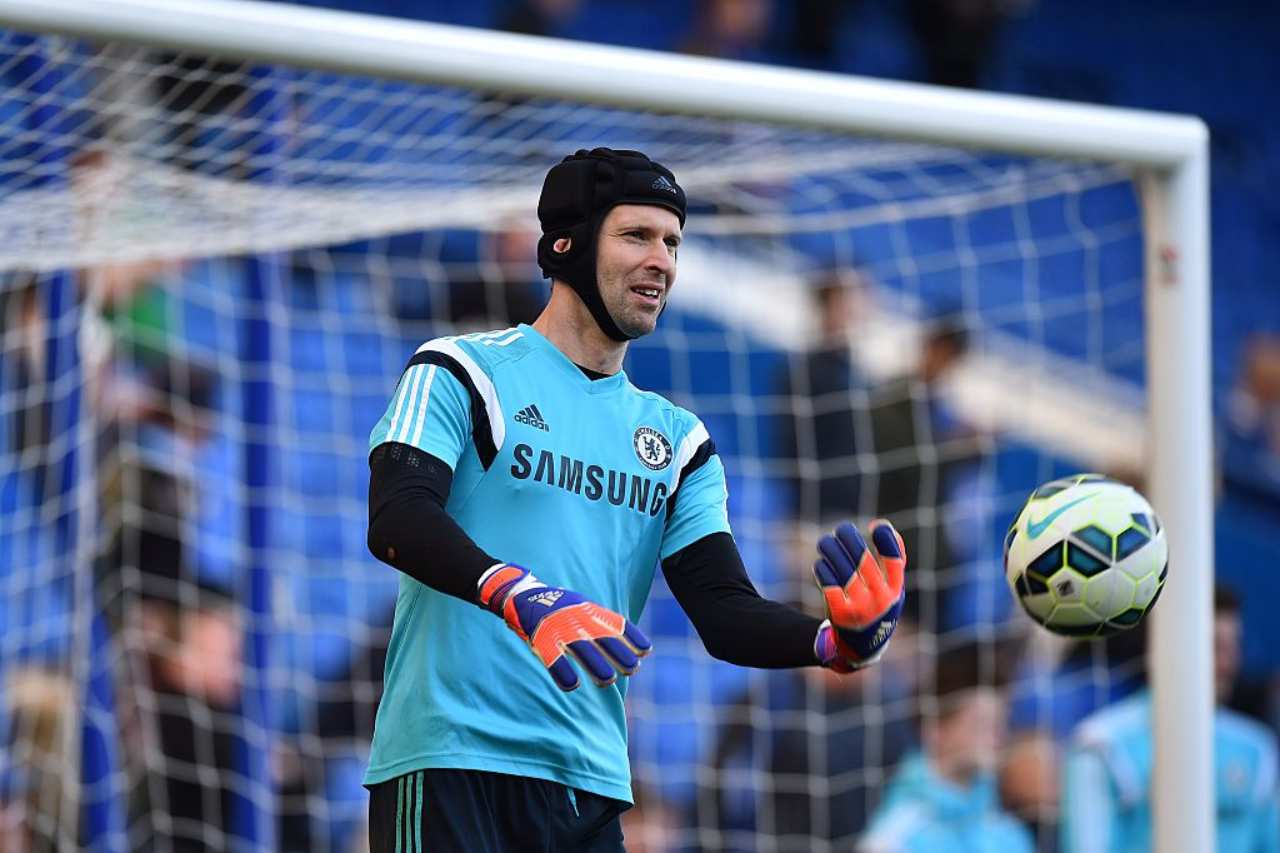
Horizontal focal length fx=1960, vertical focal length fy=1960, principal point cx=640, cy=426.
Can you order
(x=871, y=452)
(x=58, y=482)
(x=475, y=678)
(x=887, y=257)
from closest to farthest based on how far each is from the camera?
(x=475, y=678) < (x=58, y=482) < (x=871, y=452) < (x=887, y=257)

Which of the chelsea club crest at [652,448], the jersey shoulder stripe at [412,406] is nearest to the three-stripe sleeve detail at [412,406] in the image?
the jersey shoulder stripe at [412,406]

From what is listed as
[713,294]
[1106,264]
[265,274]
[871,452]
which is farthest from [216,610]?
[1106,264]

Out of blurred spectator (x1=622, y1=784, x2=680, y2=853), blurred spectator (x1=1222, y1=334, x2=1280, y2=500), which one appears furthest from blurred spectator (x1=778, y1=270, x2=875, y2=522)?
blurred spectator (x1=1222, y1=334, x2=1280, y2=500)

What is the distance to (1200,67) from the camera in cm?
1134

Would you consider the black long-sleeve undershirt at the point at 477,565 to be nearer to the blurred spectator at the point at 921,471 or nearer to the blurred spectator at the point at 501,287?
the blurred spectator at the point at 921,471

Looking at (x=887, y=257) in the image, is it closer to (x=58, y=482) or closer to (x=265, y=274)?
(x=265, y=274)

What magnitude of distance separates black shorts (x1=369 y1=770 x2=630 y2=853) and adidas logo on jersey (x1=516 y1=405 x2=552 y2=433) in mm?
567

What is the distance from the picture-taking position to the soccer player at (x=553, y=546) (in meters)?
3.02

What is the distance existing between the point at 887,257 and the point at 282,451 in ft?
11.5

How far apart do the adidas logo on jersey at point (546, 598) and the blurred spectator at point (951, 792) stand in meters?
3.96

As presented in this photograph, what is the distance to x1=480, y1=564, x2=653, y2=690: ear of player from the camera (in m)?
2.67

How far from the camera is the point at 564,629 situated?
271 cm

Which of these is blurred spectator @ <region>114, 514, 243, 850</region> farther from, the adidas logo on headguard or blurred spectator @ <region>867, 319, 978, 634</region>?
the adidas logo on headguard

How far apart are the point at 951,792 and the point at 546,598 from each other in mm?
4258
